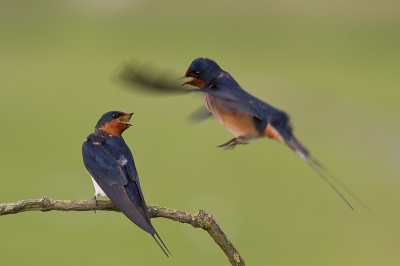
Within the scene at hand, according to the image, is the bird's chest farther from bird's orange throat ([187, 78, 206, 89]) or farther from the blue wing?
the blue wing

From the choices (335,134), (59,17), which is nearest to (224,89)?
(335,134)

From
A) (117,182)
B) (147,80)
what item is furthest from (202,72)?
(117,182)

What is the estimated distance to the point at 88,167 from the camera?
8.57 feet

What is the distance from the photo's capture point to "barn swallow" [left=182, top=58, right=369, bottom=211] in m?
1.92

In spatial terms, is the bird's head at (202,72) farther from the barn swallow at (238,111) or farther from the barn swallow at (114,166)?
the barn swallow at (114,166)

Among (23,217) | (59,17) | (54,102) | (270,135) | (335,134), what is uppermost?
(59,17)

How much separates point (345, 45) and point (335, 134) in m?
8.05

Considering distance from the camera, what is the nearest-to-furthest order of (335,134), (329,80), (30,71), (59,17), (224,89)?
(224,89) < (335,134) < (329,80) < (30,71) < (59,17)

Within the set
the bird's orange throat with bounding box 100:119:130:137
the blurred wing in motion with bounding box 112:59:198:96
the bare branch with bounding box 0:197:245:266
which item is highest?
the bird's orange throat with bounding box 100:119:130:137

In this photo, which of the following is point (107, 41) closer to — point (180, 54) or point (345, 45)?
point (180, 54)

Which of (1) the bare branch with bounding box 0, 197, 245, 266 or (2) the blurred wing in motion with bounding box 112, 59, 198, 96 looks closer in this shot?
(2) the blurred wing in motion with bounding box 112, 59, 198, 96

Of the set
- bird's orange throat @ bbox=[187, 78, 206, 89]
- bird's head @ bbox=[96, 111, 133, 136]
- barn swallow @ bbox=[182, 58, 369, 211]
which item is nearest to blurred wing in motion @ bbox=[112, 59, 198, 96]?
barn swallow @ bbox=[182, 58, 369, 211]

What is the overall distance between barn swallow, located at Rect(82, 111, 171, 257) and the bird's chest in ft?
1.17

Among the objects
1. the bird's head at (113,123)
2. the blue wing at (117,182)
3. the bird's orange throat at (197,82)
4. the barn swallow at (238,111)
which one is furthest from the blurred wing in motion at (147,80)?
the bird's head at (113,123)
